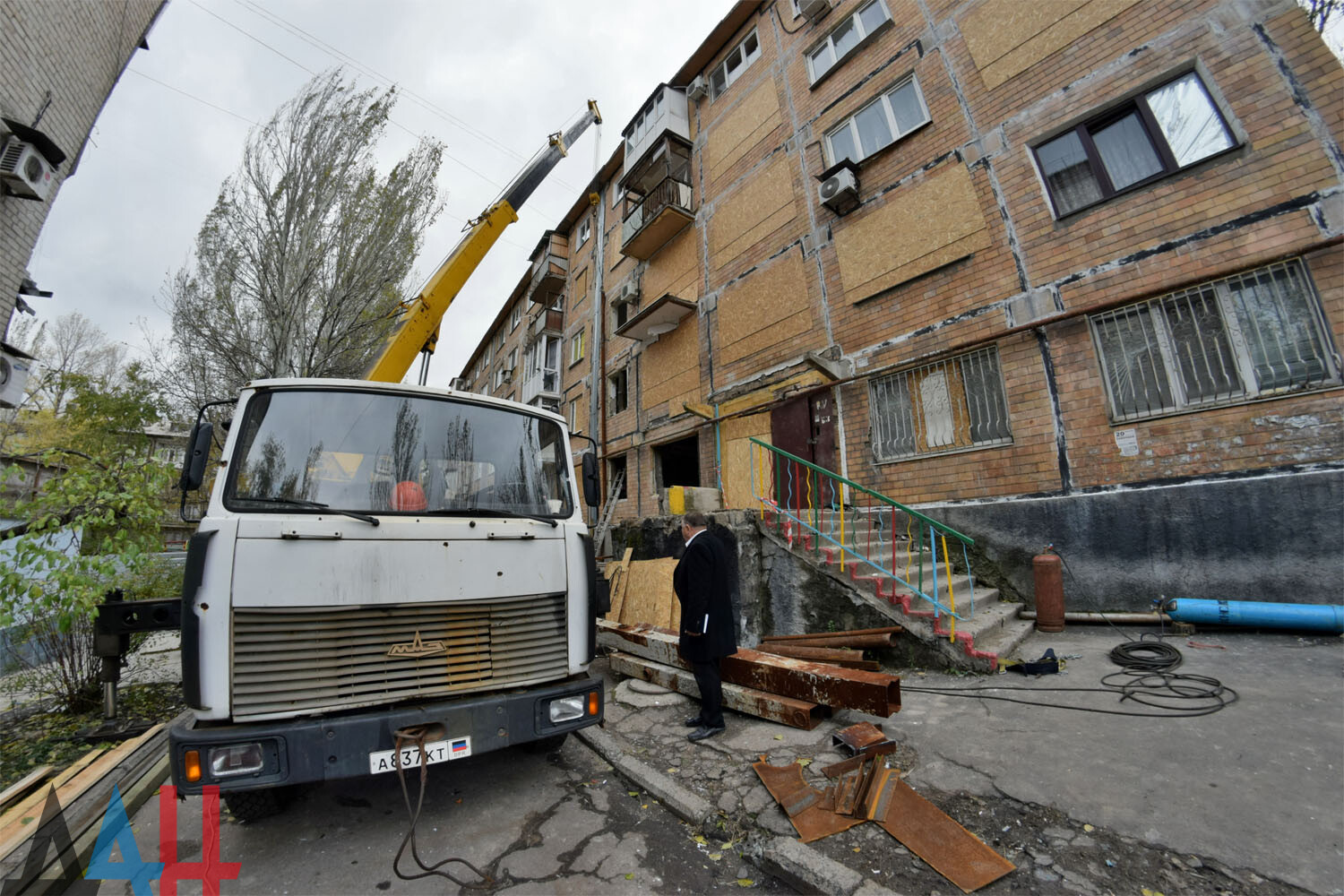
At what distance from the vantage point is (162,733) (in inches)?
153

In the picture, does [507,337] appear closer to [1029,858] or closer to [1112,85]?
[1112,85]

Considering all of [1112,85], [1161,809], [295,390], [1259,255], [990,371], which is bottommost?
[1161,809]

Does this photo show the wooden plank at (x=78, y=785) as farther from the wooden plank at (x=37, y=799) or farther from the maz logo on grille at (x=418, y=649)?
the maz logo on grille at (x=418, y=649)

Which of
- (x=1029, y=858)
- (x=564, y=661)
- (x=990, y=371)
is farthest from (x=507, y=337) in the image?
(x=1029, y=858)

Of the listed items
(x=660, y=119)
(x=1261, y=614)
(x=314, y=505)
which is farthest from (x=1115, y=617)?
(x=660, y=119)

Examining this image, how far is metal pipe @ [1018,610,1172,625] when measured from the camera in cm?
518

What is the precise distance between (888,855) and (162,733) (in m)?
5.30

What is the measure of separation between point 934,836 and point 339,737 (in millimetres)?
2893

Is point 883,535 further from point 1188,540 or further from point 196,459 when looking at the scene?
point 196,459

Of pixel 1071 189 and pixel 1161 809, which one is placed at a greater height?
pixel 1071 189

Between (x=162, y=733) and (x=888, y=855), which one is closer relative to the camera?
(x=888, y=855)

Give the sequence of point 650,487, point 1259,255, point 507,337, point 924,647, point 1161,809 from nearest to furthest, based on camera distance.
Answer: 1. point 1161,809
2. point 924,647
3. point 1259,255
4. point 650,487
5. point 507,337

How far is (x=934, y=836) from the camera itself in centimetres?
236

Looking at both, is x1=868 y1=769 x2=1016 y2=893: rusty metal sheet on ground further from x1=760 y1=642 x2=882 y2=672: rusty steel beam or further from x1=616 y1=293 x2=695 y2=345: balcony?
x1=616 y1=293 x2=695 y2=345: balcony
